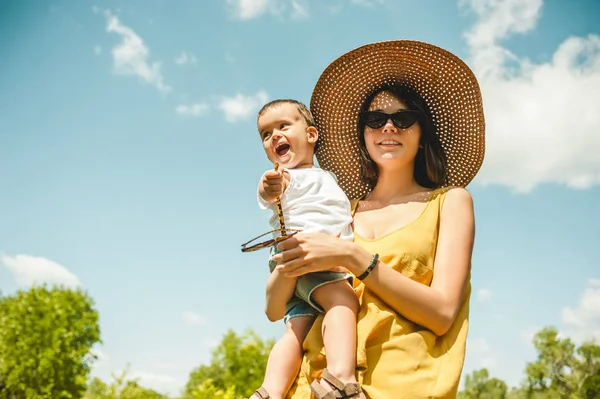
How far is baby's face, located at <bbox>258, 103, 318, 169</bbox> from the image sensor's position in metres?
3.18

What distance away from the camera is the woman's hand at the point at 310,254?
2.66 meters

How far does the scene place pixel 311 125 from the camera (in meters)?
3.48

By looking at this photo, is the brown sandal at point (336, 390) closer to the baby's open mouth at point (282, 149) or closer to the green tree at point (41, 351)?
the baby's open mouth at point (282, 149)

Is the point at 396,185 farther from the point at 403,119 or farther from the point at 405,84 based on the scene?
Answer: the point at 405,84

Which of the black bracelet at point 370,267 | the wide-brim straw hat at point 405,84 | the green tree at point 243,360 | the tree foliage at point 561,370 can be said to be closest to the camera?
Result: the black bracelet at point 370,267

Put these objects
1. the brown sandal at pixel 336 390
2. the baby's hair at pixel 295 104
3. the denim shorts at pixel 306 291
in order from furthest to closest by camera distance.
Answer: the baby's hair at pixel 295 104 → the denim shorts at pixel 306 291 → the brown sandal at pixel 336 390

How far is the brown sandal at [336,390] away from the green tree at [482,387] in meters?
52.2

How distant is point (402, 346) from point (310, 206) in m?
0.87

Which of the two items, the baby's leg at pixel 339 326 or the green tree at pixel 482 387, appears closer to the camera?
the baby's leg at pixel 339 326

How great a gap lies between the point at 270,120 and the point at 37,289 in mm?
27936

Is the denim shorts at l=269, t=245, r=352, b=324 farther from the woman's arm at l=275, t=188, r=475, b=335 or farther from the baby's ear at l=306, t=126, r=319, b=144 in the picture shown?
the baby's ear at l=306, t=126, r=319, b=144

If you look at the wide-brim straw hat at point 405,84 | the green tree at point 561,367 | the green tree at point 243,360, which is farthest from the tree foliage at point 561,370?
the wide-brim straw hat at point 405,84

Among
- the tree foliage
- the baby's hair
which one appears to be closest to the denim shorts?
the baby's hair

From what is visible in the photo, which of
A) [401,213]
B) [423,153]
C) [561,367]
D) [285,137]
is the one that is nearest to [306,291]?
[401,213]
